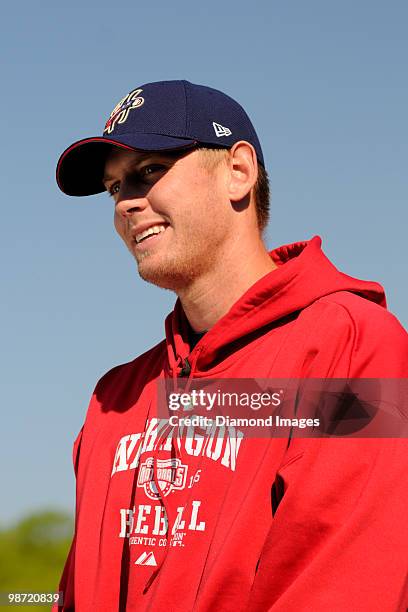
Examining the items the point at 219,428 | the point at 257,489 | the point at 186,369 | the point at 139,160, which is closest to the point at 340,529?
the point at 257,489

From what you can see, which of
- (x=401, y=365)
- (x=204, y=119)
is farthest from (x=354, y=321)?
(x=204, y=119)

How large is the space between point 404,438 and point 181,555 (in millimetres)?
886

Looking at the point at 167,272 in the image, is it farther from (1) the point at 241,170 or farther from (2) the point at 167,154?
(1) the point at 241,170

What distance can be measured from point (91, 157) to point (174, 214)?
56 centimetres

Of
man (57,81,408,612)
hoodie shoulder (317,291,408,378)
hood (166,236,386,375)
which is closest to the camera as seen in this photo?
man (57,81,408,612)

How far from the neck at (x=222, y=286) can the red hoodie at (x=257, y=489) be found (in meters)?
0.19

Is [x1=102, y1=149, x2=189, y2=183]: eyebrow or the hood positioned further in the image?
[x1=102, y1=149, x2=189, y2=183]: eyebrow

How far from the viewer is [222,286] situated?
3881 mm

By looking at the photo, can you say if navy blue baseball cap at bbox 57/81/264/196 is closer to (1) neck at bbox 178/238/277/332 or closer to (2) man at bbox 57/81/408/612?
(2) man at bbox 57/81/408/612

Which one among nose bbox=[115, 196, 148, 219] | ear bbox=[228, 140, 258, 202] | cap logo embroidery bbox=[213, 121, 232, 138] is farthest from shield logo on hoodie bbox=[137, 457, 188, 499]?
cap logo embroidery bbox=[213, 121, 232, 138]

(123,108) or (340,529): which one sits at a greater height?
(123,108)

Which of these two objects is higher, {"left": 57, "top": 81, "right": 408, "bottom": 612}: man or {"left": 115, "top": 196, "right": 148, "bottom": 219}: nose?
{"left": 115, "top": 196, "right": 148, "bottom": 219}: nose

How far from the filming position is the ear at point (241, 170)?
13.1ft

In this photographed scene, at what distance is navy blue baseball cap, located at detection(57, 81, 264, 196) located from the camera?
12.6ft
